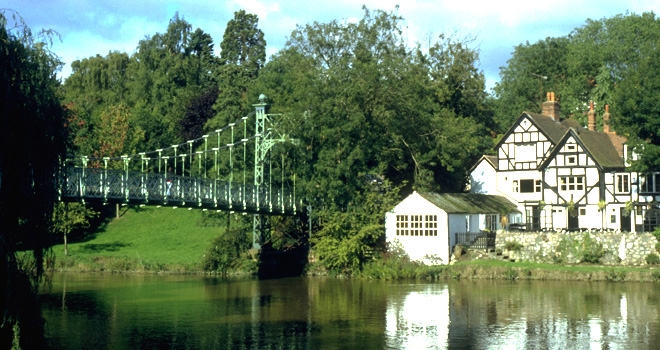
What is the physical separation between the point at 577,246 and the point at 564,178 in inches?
480

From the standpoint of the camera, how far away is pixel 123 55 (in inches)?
3780

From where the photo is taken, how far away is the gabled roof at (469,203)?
50625mm

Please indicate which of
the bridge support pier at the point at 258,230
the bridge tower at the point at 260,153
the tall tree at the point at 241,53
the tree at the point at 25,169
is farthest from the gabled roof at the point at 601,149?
the tree at the point at 25,169

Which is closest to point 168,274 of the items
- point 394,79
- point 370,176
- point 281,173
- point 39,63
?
point 281,173

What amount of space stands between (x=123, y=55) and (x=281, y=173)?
48.1 m

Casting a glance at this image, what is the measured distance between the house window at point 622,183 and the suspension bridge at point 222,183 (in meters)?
17.6

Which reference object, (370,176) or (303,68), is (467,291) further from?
(303,68)

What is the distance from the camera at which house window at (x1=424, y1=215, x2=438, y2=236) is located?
4972cm

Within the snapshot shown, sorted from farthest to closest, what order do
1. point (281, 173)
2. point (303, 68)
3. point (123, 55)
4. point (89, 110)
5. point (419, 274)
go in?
point (123, 55) → point (89, 110) → point (303, 68) → point (281, 173) → point (419, 274)

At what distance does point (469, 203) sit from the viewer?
2111 inches

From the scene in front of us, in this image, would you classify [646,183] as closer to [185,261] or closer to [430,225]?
[430,225]

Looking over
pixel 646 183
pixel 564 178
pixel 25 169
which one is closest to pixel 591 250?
pixel 646 183

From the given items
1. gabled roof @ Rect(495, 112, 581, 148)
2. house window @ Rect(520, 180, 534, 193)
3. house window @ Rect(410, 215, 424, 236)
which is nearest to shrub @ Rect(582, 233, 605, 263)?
house window @ Rect(410, 215, 424, 236)

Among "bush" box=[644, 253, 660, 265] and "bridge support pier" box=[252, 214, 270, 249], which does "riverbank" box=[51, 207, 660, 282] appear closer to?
"bush" box=[644, 253, 660, 265]
